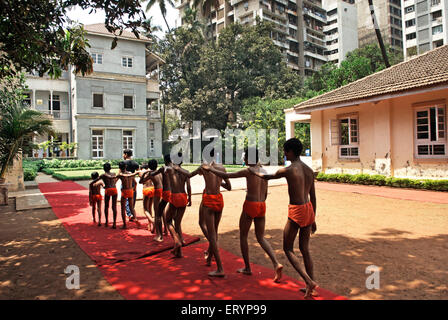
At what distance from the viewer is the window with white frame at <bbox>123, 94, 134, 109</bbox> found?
3031 cm

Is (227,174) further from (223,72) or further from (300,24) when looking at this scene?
(300,24)

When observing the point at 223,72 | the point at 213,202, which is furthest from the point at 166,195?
the point at 223,72

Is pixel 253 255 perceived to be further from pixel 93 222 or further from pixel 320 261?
pixel 93 222

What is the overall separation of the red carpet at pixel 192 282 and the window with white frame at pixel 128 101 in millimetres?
27808

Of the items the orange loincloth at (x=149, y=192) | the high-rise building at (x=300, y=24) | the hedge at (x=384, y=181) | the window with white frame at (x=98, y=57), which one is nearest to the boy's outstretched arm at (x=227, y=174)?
the orange loincloth at (x=149, y=192)

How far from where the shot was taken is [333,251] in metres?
5.14

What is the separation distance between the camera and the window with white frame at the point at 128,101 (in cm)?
3031

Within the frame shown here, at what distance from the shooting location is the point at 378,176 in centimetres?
1362

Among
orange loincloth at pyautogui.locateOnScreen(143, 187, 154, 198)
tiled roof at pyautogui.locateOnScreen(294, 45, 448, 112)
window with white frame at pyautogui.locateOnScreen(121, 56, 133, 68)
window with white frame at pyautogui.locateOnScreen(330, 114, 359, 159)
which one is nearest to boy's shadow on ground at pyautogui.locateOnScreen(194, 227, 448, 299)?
orange loincloth at pyautogui.locateOnScreen(143, 187, 154, 198)

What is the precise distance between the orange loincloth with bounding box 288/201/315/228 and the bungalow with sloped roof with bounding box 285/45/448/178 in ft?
33.3

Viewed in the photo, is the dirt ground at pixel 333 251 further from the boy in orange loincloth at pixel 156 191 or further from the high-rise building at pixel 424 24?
the high-rise building at pixel 424 24

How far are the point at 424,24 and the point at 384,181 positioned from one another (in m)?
49.6

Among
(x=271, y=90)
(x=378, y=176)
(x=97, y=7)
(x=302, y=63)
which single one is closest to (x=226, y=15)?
(x=302, y=63)
